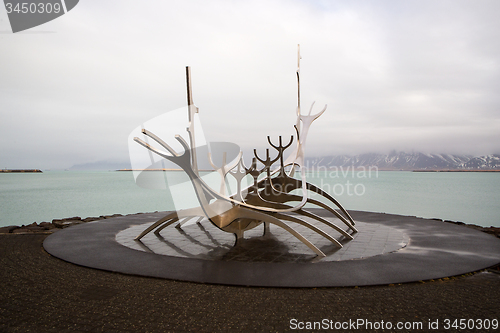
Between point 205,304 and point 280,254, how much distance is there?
2.97 metres

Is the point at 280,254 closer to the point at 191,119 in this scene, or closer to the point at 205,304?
the point at 205,304

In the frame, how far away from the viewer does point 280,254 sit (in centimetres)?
704

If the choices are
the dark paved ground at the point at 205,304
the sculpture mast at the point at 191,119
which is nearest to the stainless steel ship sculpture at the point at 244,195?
the sculpture mast at the point at 191,119

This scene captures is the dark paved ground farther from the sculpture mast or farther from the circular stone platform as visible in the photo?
the sculpture mast

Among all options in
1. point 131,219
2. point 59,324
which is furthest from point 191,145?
point 131,219

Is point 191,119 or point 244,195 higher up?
point 191,119

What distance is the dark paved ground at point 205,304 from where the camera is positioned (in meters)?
3.80

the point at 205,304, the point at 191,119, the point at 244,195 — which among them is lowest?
the point at 205,304

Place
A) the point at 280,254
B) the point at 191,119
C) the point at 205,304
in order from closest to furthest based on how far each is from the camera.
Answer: the point at 205,304, the point at 280,254, the point at 191,119

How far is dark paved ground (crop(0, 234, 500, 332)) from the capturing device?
380 cm

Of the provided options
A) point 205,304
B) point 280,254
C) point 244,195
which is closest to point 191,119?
point 244,195

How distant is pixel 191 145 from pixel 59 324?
4213 mm

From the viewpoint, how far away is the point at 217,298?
4.55 m

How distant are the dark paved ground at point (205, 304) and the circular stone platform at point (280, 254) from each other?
0.34m
